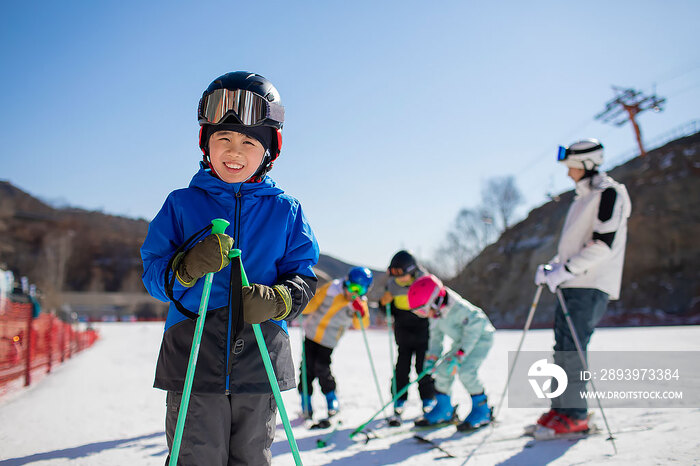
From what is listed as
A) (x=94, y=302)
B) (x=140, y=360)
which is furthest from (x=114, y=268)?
(x=140, y=360)

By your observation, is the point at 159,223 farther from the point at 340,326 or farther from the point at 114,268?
the point at 114,268

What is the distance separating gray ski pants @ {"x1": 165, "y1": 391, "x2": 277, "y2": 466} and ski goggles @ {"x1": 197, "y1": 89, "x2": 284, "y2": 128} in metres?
1.15

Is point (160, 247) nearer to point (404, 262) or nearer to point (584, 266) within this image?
point (584, 266)

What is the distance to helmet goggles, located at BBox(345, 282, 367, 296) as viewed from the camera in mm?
5094

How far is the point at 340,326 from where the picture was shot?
5.21 metres

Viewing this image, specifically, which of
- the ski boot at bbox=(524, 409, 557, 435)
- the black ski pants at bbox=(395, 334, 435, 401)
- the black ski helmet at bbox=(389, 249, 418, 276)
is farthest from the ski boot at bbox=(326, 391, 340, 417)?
the ski boot at bbox=(524, 409, 557, 435)

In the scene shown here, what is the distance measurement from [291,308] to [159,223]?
647 mm

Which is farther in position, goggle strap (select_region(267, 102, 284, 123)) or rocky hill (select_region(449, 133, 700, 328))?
rocky hill (select_region(449, 133, 700, 328))

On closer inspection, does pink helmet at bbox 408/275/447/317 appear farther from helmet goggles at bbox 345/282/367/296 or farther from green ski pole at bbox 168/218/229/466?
green ski pole at bbox 168/218/229/466

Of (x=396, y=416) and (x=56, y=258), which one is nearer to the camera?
(x=396, y=416)

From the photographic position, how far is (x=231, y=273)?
5.98 ft

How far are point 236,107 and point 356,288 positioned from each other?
132 inches

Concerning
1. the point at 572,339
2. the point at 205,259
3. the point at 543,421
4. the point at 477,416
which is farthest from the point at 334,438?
the point at 205,259

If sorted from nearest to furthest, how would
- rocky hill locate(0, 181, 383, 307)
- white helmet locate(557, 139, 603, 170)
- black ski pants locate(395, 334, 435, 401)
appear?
1. white helmet locate(557, 139, 603, 170)
2. black ski pants locate(395, 334, 435, 401)
3. rocky hill locate(0, 181, 383, 307)
